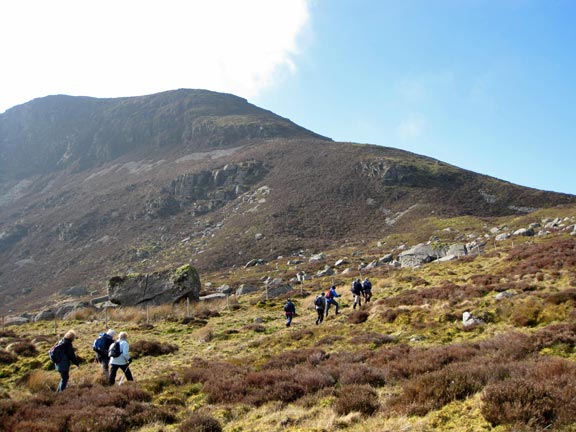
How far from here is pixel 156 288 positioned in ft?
106

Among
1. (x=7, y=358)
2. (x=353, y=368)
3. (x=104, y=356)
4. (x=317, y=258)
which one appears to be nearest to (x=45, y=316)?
(x=7, y=358)

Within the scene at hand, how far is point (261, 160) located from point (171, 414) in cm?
9041

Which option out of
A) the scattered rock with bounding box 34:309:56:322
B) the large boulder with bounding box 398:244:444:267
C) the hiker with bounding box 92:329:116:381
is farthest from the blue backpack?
the large boulder with bounding box 398:244:444:267

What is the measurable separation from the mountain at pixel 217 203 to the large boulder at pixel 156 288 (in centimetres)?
2826

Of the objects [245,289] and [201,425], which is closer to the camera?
[201,425]

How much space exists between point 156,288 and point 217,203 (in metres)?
56.5

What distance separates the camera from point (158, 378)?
12.6 meters

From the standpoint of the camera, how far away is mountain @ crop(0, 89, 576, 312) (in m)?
68.0

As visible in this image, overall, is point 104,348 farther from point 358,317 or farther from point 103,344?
point 358,317

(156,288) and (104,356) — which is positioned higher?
(104,356)

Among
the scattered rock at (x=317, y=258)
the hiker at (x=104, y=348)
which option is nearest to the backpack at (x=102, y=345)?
the hiker at (x=104, y=348)

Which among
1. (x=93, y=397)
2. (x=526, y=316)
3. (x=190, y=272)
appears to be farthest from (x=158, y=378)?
(x=190, y=272)

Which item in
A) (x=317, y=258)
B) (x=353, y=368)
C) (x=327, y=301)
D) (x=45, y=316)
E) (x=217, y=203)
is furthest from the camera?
(x=217, y=203)

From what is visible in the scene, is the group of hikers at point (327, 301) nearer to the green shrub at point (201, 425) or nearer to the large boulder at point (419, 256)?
the green shrub at point (201, 425)
